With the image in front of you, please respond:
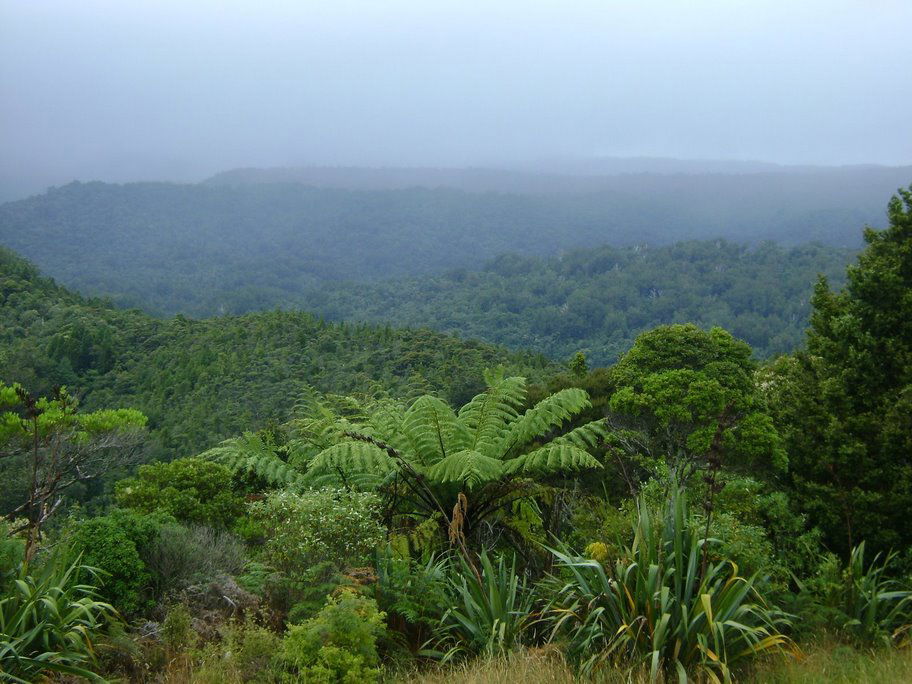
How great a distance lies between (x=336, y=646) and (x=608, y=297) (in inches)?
3604

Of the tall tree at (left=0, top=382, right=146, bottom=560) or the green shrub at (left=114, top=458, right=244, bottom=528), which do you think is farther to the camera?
the green shrub at (left=114, top=458, right=244, bottom=528)

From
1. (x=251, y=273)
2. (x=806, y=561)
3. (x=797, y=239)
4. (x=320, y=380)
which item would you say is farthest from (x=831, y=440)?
(x=797, y=239)

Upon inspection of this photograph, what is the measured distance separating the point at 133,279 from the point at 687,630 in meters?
131

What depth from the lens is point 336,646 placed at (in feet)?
13.6

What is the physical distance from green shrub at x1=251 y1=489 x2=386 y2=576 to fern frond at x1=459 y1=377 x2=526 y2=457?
183 cm

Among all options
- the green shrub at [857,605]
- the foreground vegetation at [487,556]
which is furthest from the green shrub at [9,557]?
the green shrub at [857,605]

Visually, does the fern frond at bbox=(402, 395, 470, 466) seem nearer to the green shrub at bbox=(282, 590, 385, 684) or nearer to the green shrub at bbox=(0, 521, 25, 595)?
the green shrub at bbox=(282, 590, 385, 684)

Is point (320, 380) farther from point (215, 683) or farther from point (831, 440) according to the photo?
point (215, 683)

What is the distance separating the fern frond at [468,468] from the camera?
19.9ft

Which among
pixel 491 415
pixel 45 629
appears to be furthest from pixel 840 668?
pixel 45 629

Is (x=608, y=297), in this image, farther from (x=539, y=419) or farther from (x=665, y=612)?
(x=665, y=612)

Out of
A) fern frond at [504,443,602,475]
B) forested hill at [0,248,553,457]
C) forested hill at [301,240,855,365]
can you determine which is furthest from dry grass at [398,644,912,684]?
forested hill at [301,240,855,365]

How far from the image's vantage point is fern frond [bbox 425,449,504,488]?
6.06m

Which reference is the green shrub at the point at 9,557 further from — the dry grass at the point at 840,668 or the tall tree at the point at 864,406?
the tall tree at the point at 864,406
